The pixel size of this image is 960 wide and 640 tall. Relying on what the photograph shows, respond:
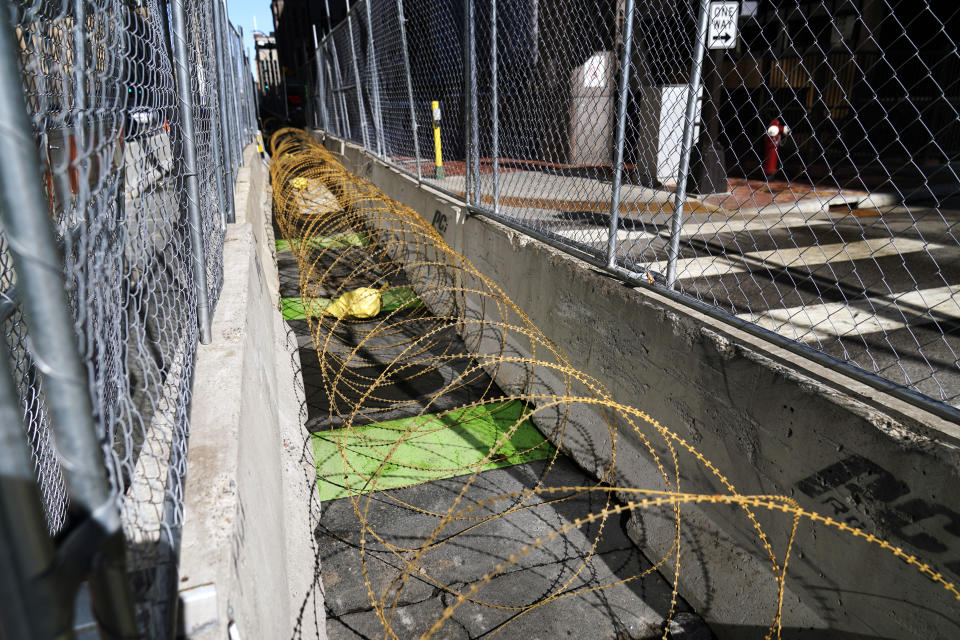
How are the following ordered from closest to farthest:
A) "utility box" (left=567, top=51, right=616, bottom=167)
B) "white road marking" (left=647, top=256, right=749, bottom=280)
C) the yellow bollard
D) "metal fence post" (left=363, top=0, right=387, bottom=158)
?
1. "white road marking" (left=647, top=256, right=749, bottom=280)
2. "utility box" (left=567, top=51, right=616, bottom=167)
3. the yellow bollard
4. "metal fence post" (left=363, top=0, right=387, bottom=158)

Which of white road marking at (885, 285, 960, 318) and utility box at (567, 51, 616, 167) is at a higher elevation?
utility box at (567, 51, 616, 167)

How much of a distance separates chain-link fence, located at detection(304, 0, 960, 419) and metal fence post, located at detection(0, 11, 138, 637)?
261 centimetres

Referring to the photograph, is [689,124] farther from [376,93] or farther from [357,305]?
[376,93]

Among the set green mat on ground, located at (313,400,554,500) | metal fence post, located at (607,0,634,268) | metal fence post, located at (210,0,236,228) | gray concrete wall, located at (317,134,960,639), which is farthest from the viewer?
metal fence post, located at (210,0,236,228)

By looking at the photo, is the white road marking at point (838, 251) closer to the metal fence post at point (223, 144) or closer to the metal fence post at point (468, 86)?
the metal fence post at point (468, 86)

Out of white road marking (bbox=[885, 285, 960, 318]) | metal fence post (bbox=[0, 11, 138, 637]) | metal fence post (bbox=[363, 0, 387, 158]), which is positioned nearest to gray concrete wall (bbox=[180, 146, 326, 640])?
metal fence post (bbox=[0, 11, 138, 637])

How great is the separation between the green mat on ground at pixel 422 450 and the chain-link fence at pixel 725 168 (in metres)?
1.52

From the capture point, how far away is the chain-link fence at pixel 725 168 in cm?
367

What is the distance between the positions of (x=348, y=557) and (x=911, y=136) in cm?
1384

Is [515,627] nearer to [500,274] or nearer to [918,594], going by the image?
[918,594]

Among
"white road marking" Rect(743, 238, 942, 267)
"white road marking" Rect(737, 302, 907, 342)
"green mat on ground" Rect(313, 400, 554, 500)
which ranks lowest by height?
"green mat on ground" Rect(313, 400, 554, 500)

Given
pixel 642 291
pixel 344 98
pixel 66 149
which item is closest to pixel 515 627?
pixel 642 291

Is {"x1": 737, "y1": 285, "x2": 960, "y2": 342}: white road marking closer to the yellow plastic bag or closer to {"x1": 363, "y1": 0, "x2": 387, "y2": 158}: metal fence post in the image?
the yellow plastic bag

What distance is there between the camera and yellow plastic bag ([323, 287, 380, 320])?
22.7 ft
